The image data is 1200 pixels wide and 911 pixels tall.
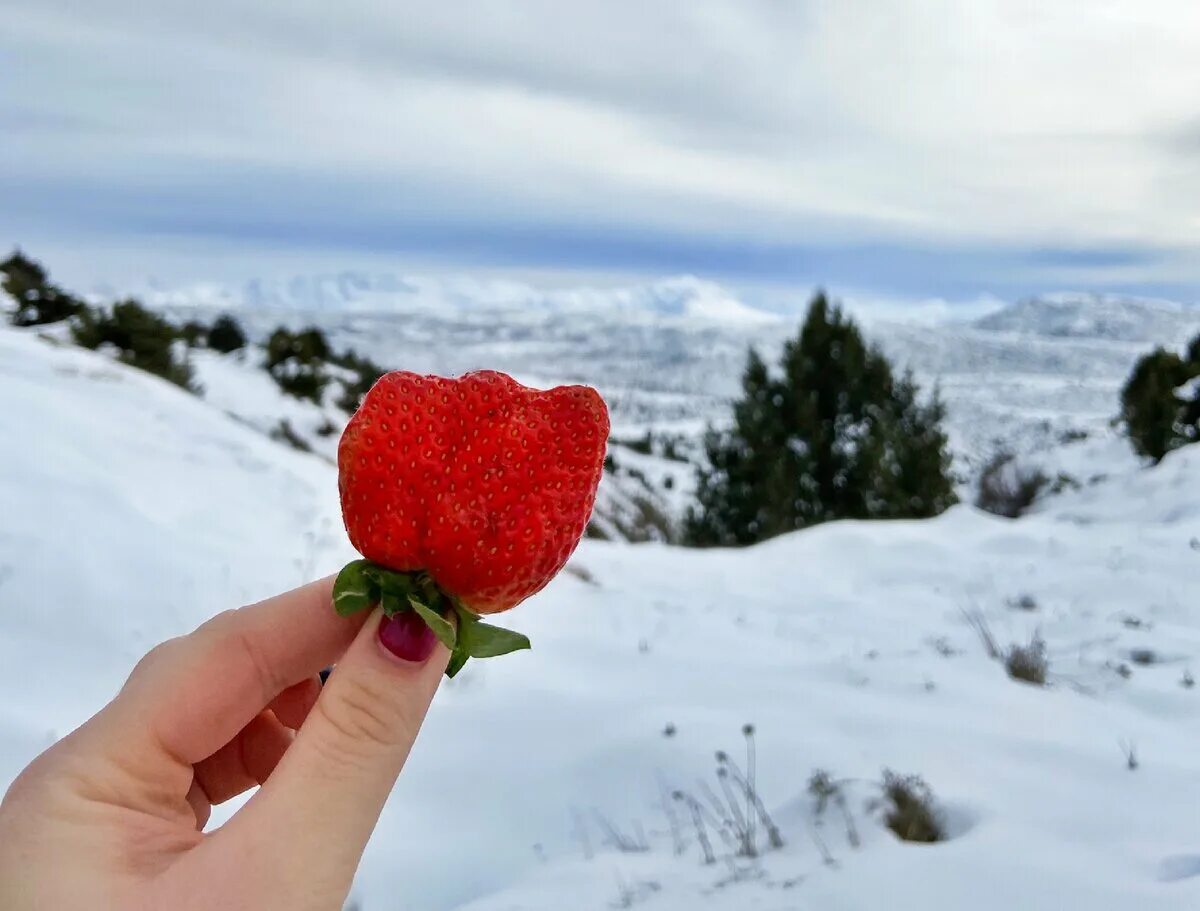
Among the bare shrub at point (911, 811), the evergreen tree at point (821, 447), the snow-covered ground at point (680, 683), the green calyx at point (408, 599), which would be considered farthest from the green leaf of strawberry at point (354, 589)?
the evergreen tree at point (821, 447)

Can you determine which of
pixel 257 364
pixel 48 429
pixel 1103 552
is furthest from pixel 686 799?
pixel 257 364

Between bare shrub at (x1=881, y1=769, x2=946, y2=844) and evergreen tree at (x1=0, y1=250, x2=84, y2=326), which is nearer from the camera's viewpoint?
bare shrub at (x1=881, y1=769, x2=946, y2=844)

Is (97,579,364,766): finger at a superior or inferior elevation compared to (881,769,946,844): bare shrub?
superior

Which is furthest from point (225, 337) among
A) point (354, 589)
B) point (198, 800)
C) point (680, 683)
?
point (354, 589)

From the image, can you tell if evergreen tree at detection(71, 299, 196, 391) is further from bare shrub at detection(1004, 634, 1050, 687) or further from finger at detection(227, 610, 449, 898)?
finger at detection(227, 610, 449, 898)

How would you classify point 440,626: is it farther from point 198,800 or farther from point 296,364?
point 296,364

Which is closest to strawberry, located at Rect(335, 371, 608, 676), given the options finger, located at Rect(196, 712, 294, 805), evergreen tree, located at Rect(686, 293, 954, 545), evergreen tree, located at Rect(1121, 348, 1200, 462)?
finger, located at Rect(196, 712, 294, 805)

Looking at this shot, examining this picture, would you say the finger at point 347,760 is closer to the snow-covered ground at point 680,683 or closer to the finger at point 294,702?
the finger at point 294,702
